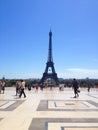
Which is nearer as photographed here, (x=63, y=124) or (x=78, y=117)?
(x=63, y=124)

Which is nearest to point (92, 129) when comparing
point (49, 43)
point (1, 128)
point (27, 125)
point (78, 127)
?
point (78, 127)

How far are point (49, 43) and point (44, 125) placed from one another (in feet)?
274

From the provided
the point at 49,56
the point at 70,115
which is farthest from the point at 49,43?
the point at 70,115

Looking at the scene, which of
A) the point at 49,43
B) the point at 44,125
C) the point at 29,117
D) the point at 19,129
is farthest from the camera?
the point at 49,43

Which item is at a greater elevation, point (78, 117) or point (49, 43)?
point (49, 43)

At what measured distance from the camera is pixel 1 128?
8516mm

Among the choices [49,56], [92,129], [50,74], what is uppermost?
[49,56]

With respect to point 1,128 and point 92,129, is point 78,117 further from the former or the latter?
point 1,128

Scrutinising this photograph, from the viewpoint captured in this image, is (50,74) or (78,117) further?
(50,74)

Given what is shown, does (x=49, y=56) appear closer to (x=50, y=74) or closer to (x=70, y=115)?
(x=50, y=74)

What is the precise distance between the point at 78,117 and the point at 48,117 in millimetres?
1233

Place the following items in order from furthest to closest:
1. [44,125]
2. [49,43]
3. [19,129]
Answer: [49,43] < [44,125] < [19,129]

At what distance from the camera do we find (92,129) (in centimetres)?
845

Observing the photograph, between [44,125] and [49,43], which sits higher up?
[49,43]
